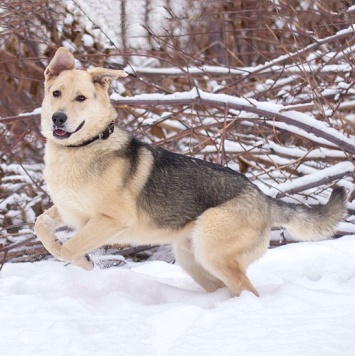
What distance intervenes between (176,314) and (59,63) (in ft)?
6.60

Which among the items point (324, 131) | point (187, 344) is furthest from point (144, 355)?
point (324, 131)

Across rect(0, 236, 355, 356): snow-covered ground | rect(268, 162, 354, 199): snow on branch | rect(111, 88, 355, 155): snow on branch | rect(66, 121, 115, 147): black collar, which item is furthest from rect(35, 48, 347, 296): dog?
rect(268, 162, 354, 199): snow on branch

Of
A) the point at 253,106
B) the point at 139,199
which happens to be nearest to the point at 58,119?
the point at 139,199

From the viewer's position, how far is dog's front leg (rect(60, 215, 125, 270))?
13.3ft

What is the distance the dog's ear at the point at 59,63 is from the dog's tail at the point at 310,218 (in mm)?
1749

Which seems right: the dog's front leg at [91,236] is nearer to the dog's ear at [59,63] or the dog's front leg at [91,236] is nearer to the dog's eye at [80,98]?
the dog's eye at [80,98]

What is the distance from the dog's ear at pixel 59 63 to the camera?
A: 4.32 meters

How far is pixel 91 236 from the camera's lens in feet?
13.3

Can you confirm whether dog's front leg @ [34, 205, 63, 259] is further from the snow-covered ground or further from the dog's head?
the dog's head

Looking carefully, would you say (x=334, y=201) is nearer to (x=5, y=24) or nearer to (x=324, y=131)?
(x=324, y=131)

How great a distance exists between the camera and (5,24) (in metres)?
7.10

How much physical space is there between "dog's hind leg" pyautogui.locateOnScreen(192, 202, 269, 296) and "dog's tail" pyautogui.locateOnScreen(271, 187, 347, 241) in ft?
0.80

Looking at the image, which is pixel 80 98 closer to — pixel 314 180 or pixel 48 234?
pixel 48 234

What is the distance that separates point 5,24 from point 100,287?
160 inches
